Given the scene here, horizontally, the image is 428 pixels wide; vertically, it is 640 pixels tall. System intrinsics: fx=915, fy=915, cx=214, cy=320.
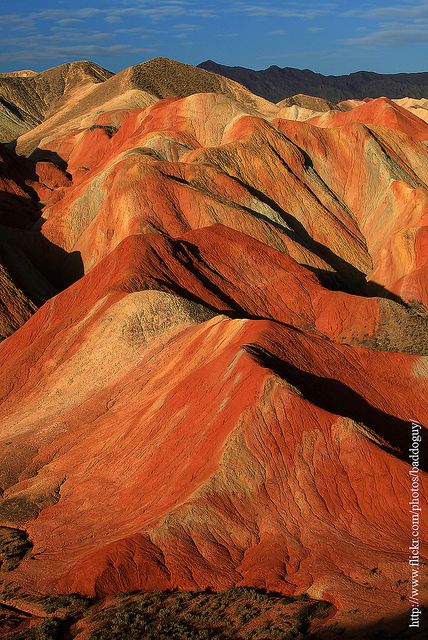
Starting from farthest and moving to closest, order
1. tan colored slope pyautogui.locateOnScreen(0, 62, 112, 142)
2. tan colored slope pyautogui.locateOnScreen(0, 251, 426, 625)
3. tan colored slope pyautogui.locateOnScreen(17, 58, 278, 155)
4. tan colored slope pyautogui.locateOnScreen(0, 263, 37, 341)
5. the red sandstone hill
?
tan colored slope pyautogui.locateOnScreen(0, 62, 112, 142)
tan colored slope pyautogui.locateOnScreen(17, 58, 278, 155)
tan colored slope pyautogui.locateOnScreen(0, 263, 37, 341)
the red sandstone hill
tan colored slope pyautogui.locateOnScreen(0, 251, 426, 625)

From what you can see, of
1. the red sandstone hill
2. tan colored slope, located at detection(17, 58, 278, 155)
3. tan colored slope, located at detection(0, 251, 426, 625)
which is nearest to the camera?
tan colored slope, located at detection(0, 251, 426, 625)

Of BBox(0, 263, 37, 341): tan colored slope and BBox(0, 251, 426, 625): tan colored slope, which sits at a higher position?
BBox(0, 263, 37, 341): tan colored slope

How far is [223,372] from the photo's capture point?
29250 millimetres

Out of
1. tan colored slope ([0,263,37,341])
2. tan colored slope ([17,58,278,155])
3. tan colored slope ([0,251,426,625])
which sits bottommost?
tan colored slope ([0,251,426,625])

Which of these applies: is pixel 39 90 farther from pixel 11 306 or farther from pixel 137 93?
pixel 11 306

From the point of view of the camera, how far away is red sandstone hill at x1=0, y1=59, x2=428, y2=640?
22391mm

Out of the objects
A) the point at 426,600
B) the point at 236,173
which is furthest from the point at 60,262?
the point at 426,600

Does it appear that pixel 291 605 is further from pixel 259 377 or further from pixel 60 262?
pixel 60 262

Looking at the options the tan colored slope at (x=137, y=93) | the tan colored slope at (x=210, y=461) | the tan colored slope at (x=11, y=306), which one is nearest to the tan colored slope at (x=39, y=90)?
the tan colored slope at (x=137, y=93)

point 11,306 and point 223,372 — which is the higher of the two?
point 11,306

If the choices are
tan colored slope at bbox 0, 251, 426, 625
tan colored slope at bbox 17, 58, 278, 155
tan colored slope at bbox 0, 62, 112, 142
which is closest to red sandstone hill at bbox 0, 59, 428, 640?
tan colored slope at bbox 0, 251, 426, 625

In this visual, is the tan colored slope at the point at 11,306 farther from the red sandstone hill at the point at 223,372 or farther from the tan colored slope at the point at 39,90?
the tan colored slope at the point at 39,90

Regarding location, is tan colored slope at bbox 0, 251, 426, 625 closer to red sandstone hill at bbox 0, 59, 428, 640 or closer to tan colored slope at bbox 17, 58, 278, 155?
red sandstone hill at bbox 0, 59, 428, 640

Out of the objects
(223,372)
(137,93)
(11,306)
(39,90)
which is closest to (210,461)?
(223,372)
